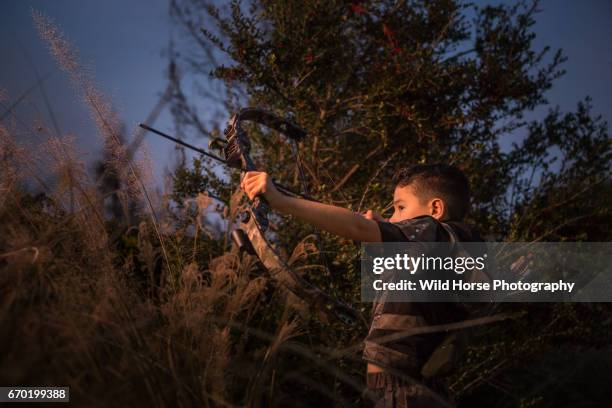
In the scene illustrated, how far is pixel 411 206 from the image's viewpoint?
2.54 metres

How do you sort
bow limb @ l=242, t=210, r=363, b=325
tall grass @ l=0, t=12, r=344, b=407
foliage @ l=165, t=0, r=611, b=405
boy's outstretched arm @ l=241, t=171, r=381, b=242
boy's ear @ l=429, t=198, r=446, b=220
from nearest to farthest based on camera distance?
tall grass @ l=0, t=12, r=344, b=407, boy's outstretched arm @ l=241, t=171, r=381, b=242, bow limb @ l=242, t=210, r=363, b=325, boy's ear @ l=429, t=198, r=446, b=220, foliage @ l=165, t=0, r=611, b=405

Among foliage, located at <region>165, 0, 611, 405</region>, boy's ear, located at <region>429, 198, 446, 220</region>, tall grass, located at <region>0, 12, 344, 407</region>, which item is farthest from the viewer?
foliage, located at <region>165, 0, 611, 405</region>

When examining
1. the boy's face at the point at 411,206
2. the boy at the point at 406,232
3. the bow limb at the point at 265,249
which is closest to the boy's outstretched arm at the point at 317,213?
the boy at the point at 406,232

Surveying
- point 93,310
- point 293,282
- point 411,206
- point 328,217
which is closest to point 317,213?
point 328,217

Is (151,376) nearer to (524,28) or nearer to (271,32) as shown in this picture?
(271,32)

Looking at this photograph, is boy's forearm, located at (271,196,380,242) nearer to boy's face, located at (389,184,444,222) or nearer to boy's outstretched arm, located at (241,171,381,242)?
boy's outstretched arm, located at (241,171,381,242)

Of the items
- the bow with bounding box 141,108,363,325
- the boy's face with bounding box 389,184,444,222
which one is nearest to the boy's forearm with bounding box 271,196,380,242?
the bow with bounding box 141,108,363,325

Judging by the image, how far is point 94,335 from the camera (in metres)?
1.63

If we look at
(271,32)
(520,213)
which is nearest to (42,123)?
(271,32)

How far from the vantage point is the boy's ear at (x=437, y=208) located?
2.46 m

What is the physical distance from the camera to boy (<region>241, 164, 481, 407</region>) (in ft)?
6.37

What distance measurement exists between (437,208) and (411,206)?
132 millimetres

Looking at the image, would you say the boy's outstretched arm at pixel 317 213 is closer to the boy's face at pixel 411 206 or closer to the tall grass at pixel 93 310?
the tall grass at pixel 93 310

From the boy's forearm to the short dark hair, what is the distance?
2.15 feet
